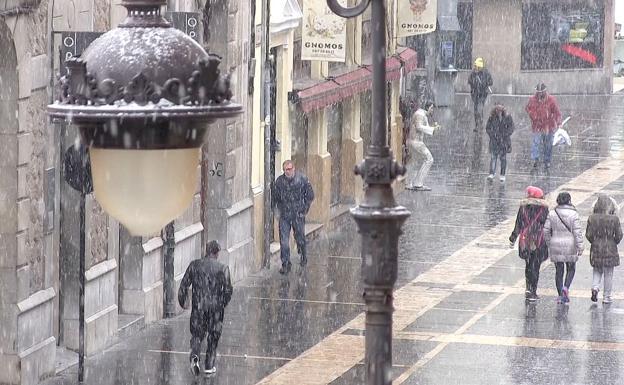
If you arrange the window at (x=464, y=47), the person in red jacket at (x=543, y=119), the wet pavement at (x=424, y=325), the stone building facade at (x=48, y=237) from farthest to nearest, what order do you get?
1. the window at (x=464, y=47)
2. the person in red jacket at (x=543, y=119)
3. the wet pavement at (x=424, y=325)
4. the stone building facade at (x=48, y=237)

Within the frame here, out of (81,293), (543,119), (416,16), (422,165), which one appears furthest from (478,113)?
(81,293)

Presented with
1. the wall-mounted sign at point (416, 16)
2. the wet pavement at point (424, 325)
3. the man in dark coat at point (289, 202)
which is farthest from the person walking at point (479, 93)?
the man in dark coat at point (289, 202)

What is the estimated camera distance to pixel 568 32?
159 feet

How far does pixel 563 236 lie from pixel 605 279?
0.77 m

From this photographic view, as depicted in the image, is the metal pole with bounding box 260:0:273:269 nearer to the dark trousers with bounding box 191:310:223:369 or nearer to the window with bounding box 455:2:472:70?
the dark trousers with bounding box 191:310:223:369

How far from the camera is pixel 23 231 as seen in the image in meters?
15.2

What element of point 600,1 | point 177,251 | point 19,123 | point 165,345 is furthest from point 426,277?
point 600,1

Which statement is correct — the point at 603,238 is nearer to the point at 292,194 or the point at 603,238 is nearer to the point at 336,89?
the point at 292,194

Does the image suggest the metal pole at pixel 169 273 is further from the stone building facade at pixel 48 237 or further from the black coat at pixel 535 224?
the black coat at pixel 535 224

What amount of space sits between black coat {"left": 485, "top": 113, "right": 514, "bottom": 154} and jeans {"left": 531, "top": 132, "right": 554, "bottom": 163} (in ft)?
5.50

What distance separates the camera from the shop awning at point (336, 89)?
24219mm

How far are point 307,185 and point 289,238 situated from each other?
159 cm

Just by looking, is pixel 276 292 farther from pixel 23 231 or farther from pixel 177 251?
pixel 23 231

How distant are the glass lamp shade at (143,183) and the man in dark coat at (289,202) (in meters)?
17.3
